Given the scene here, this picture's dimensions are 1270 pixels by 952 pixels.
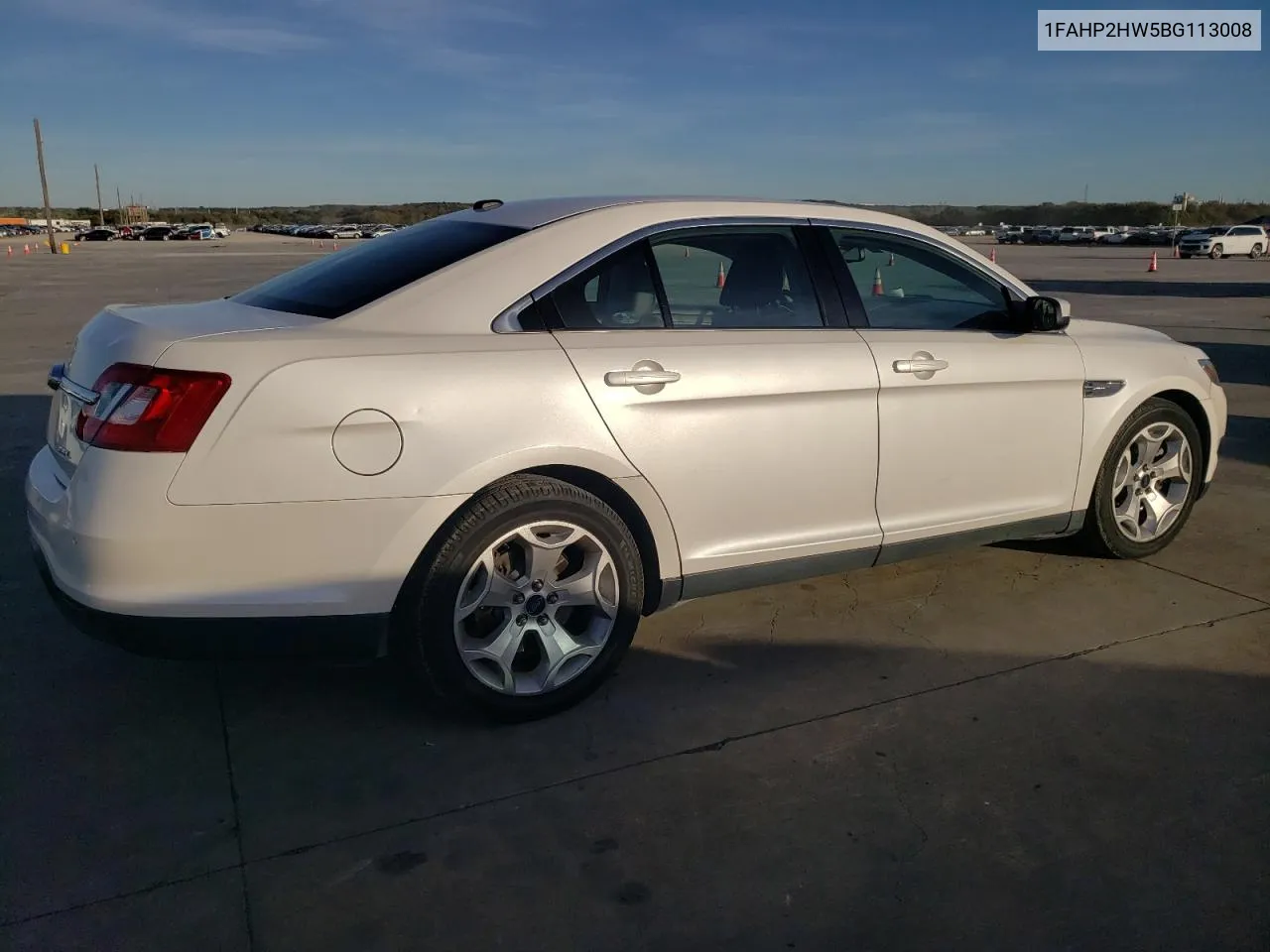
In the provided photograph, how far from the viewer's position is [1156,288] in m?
23.0

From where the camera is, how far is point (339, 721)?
3.37 metres

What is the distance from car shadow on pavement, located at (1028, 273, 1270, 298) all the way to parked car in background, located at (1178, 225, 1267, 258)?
17.7 meters

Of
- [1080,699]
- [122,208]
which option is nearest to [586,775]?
[1080,699]

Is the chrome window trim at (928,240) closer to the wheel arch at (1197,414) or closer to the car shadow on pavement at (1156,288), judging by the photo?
the wheel arch at (1197,414)

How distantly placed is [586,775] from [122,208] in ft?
585

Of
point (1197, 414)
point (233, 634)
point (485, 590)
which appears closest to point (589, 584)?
point (485, 590)

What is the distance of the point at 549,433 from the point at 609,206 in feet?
3.14

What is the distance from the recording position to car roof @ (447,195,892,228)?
3650 millimetres

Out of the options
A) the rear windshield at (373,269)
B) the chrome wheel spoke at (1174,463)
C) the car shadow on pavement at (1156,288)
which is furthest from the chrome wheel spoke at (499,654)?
the car shadow on pavement at (1156,288)

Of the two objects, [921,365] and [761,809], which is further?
[921,365]

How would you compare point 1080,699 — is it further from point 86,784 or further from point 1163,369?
point 86,784

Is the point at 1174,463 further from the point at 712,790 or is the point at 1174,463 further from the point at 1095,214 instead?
the point at 1095,214

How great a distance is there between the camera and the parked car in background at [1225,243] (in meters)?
41.7

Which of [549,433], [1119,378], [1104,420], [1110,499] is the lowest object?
[1110,499]
